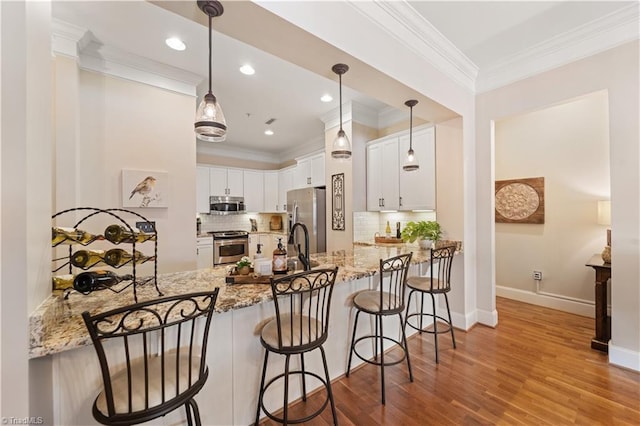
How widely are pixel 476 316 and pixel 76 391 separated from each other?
361cm

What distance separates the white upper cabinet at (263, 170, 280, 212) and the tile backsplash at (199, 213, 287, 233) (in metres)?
0.46

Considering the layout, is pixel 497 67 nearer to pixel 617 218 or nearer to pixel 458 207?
pixel 458 207

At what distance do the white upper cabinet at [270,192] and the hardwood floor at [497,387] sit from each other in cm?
438

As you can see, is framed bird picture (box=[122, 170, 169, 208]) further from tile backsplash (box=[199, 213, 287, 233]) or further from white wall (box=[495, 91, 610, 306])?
white wall (box=[495, 91, 610, 306])

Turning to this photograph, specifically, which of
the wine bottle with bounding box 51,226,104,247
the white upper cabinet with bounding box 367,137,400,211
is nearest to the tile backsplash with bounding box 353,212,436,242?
the white upper cabinet with bounding box 367,137,400,211

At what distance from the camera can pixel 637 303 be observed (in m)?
2.18

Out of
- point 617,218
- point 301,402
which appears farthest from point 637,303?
point 301,402

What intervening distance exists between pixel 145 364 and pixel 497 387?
239cm

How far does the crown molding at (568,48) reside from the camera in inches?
85.7

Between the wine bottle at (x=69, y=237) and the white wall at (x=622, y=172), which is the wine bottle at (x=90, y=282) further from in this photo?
the white wall at (x=622, y=172)

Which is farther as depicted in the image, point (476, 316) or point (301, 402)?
point (476, 316)

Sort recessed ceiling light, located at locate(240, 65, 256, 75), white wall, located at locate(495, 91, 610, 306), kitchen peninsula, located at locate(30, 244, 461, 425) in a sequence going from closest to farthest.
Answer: kitchen peninsula, located at locate(30, 244, 461, 425) < recessed ceiling light, located at locate(240, 65, 256, 75) < white wall, located at locate(495, 91, 610, 306)

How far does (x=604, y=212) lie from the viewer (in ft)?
9.33

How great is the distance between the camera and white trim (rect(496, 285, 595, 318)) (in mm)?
3240
